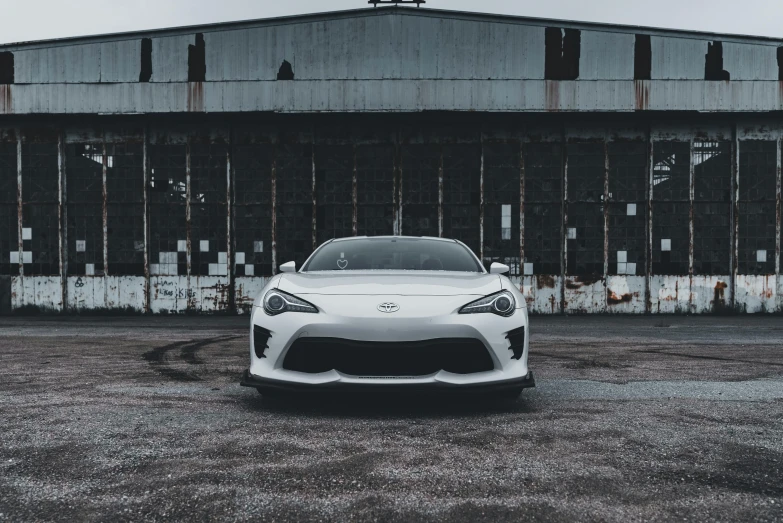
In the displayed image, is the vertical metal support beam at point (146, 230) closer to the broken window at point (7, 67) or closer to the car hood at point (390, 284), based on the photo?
the broken window at point (7, 67)

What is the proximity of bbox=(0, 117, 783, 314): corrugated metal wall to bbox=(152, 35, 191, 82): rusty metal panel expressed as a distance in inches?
46.2

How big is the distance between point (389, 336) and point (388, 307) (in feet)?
0.66

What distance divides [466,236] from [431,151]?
6.98 ft

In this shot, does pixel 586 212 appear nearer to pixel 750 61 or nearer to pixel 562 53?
pixel 562 53

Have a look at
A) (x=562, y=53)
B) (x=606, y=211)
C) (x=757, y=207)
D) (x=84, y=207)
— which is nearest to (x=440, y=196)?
(x=606, y=211)

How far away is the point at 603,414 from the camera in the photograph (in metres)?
4.26

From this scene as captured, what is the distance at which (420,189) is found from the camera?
49.5 feet

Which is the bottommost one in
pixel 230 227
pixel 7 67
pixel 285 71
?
pixel 230 227

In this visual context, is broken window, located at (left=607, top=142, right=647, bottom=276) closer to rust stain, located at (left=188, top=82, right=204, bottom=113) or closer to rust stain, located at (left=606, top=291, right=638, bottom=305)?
rust stain, located at (left=606, top=291, right=638, bottom=305)

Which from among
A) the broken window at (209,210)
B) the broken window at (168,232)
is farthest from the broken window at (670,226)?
the broken window at (168,232)

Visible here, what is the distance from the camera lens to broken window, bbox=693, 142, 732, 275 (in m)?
15.0

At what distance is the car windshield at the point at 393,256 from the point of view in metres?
5.43

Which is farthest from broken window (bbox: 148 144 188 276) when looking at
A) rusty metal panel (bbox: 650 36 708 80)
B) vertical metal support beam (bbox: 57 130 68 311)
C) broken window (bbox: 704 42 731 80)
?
broken window (bbox: 704 42 731 80)

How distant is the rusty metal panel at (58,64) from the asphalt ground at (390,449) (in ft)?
36.2
